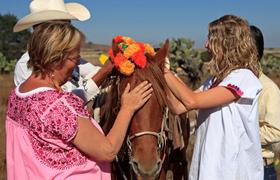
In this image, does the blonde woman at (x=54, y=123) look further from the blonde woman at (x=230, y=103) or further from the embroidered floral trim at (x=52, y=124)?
the blonde woman at (x=230, y=103)

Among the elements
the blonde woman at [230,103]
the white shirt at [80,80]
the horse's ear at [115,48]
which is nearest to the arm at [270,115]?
the blonde woman at [230,103]

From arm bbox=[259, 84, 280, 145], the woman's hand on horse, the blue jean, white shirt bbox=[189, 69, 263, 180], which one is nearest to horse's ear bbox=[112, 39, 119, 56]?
the woman's hand on horse

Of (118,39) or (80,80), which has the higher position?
(118,39)

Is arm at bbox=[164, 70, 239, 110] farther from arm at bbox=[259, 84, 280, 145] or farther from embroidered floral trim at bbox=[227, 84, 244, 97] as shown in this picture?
arm at bbox=[259, 84, 280, 145]

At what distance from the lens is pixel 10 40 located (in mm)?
42938

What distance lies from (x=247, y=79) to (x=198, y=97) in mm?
339

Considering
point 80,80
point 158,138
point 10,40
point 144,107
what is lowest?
point 10,40

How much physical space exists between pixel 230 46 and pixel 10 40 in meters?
42.5

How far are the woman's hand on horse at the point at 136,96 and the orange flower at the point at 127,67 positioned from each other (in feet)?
0.34

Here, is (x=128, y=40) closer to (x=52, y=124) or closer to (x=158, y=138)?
(x=158, y=138)

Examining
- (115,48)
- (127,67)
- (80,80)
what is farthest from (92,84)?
(127,67)

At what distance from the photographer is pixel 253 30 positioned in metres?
3.42

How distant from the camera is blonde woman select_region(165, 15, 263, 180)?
9.24 feet

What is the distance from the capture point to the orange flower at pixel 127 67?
3.02m
